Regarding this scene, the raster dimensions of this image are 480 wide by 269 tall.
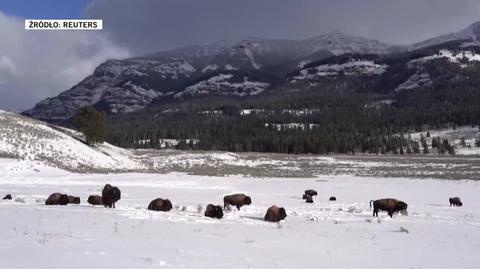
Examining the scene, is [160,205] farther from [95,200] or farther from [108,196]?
[95,200]

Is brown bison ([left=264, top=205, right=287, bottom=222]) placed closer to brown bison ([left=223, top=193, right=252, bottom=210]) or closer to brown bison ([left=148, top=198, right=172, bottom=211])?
brown bison ([left=148, top=198, right=172, bottom=211])

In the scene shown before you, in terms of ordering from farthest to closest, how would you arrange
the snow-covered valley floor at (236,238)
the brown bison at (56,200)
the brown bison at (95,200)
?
1. the brown bison at (95,200)
2. the brown bison at (56,200)
3. the snow-covered valley floor at (236,238)

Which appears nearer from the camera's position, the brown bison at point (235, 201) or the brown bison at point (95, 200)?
the brown bison at point (95, 200)

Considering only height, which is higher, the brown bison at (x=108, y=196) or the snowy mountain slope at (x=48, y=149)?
the snowy mountain slope at (x=48, y=149)

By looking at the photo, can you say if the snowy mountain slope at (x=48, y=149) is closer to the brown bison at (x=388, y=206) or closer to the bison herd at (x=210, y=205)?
the bison herd at (x=210, y=205)

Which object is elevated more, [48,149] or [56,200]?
[48,149]

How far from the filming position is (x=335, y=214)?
2641cm

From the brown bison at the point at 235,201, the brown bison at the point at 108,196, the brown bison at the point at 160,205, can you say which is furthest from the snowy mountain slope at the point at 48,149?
the brown bison at the point at 160,205

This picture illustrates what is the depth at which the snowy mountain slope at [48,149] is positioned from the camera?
57.2 m

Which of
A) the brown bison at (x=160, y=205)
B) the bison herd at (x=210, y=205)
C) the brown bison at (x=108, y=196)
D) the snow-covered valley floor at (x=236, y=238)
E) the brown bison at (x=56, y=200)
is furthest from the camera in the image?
the brown bison at (x=108, y=196)

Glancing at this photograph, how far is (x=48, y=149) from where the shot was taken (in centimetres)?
6178

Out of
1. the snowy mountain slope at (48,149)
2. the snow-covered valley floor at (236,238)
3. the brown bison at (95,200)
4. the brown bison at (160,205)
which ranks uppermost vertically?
the snowy mountain slope at (48,149)

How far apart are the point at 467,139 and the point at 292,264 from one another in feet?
618

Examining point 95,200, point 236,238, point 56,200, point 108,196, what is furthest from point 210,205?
point 56,200
